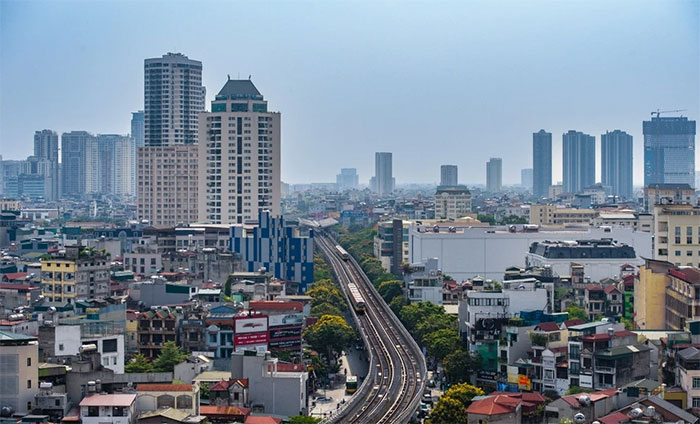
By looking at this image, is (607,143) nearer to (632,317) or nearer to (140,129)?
(140,129)

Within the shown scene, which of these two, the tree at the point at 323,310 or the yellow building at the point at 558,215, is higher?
the yellow building at the point at 558,215

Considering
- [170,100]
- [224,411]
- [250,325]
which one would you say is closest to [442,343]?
[250,325]

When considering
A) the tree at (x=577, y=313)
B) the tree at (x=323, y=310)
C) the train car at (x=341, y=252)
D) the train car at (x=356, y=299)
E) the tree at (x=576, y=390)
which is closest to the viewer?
the tree at (x=576, y=390)

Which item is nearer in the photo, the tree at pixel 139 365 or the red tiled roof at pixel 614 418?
the red tiled roof at pixel 614 418

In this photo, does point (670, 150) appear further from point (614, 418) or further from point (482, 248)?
point (614, 418)

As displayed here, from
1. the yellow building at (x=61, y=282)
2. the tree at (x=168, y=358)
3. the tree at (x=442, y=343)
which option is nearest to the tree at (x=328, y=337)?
the tree at (x=442, y=343)

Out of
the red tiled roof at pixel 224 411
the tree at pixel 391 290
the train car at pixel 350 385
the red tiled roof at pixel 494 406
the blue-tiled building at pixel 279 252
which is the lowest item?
the train car at pixel 350 385

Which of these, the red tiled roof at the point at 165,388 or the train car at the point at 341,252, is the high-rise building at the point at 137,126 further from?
the red tiled roof at the point at 165,388

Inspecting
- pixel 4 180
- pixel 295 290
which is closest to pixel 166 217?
pixel 295 290
